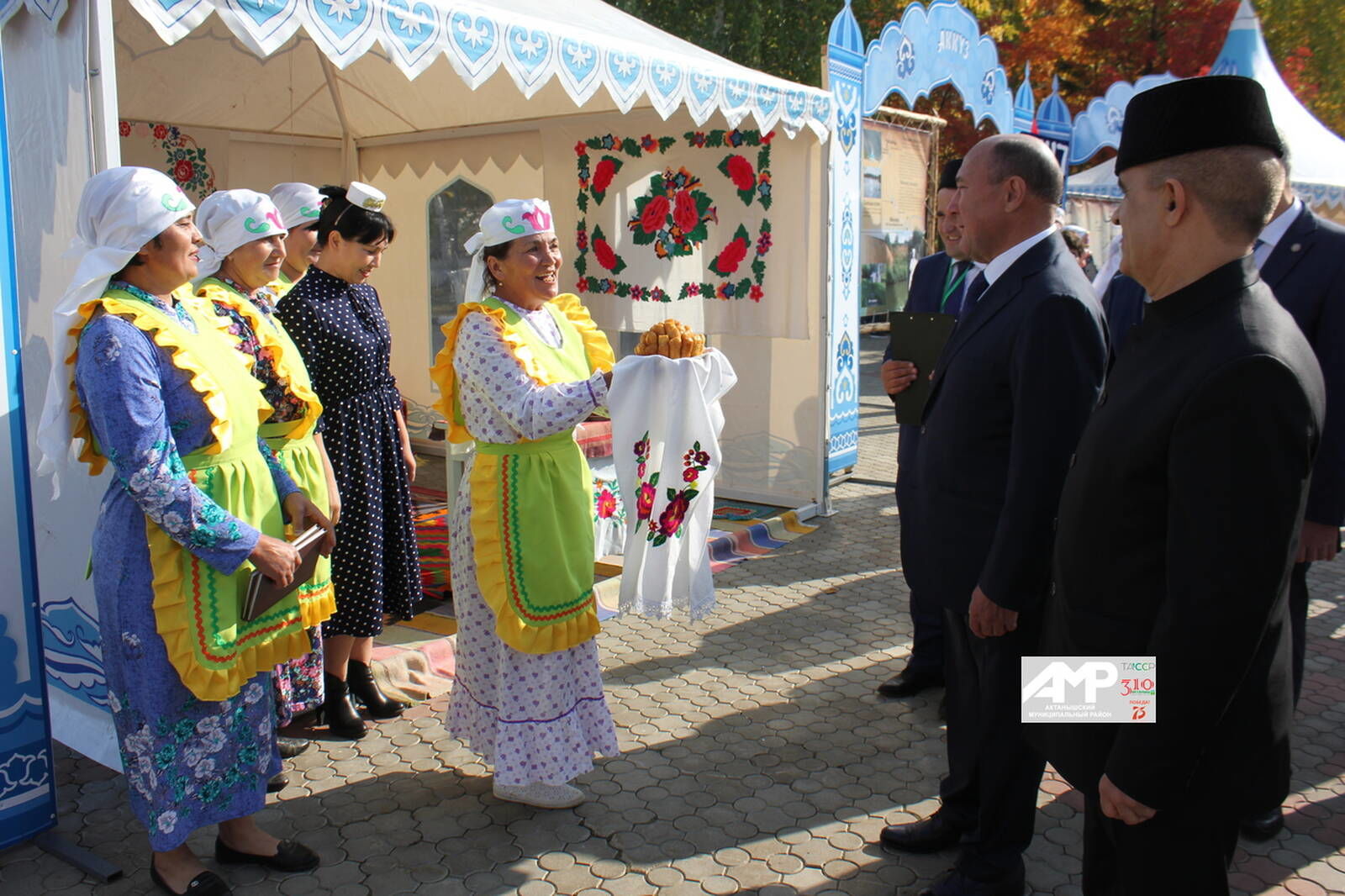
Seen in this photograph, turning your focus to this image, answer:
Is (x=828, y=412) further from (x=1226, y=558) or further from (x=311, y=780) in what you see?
(x=1226, y=558)

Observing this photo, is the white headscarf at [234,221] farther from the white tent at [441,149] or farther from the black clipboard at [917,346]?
the black clipboard at [917,346]

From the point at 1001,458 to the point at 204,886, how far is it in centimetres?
222

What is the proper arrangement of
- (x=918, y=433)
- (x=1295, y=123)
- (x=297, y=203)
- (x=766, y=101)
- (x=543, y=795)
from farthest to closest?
1. (x=1295, y=123)
2. (x=766, y=101)
3. (x=918, y=433)
4. (x=297, y=203)
5. (x=543, y=795)

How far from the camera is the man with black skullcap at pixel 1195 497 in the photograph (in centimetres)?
141

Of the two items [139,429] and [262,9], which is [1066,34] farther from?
[139,429]

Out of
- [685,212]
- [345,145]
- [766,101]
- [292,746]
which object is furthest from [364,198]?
[345,145]

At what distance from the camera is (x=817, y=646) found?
4.45 meters

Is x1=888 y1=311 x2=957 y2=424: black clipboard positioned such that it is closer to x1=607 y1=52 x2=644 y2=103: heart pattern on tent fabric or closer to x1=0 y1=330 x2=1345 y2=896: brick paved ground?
x1=0 y1=330 x2=1345 y2=896: brick paved ground

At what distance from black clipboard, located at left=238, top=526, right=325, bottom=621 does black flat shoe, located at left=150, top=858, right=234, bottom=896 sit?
670 millimetres

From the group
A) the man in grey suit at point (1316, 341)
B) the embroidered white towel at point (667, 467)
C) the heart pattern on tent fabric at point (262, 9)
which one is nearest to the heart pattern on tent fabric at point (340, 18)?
the heart pattern on tent fabric at point (262, 9)

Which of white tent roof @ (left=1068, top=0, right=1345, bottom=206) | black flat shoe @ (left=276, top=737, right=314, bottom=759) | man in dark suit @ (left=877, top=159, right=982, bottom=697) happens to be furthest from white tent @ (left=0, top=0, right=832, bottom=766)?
white tent roof @ (left=1068, top=0, right=1345, bottom=206)

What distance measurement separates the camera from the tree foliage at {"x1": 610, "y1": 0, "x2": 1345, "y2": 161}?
1786cm

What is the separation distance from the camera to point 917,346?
3.56 metres

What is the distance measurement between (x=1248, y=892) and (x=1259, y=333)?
1.90 metres
